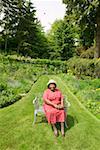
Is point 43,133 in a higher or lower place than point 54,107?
lower

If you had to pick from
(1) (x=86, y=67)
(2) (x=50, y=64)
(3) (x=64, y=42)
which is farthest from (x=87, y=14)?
(3) (x=64, y=42)

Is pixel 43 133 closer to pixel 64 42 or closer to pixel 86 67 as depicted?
pixel 86 67

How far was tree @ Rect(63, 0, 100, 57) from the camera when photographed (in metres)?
24.3

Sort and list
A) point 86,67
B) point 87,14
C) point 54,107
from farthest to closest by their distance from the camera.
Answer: point 87,14 → point 86,67 → point 54,107

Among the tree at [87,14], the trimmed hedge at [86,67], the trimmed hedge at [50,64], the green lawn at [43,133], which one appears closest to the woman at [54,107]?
the green lawn at [43,133]

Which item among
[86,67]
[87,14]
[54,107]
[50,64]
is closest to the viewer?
[54,107]

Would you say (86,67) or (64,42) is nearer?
(86,67)

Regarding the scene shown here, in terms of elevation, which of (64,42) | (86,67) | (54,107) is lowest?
(54,107)

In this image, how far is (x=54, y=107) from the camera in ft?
28.9

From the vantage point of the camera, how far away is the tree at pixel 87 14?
79.8 ft

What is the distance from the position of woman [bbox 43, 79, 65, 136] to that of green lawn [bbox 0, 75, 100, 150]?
40 cm

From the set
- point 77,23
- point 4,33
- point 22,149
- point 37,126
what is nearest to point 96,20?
point 77,23

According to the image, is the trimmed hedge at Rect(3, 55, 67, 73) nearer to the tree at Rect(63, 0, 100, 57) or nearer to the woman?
the tree at Rect(63, 0, 100, 57)

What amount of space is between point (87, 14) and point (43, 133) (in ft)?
57.2
